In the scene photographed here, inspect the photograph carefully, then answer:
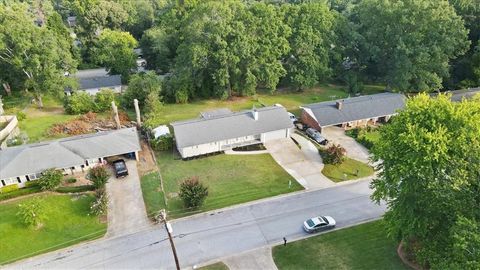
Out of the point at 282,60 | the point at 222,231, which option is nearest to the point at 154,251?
the point at 222,231

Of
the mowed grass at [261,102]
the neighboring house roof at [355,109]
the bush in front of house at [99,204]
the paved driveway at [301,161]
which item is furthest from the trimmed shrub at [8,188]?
the neighboring house roof at [355,109]

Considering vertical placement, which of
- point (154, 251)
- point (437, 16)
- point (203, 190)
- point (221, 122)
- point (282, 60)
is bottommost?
point (154, 251)

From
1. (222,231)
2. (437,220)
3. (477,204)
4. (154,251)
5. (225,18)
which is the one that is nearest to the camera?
(477,204)

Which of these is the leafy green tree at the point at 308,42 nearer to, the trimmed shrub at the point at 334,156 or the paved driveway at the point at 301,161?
the paved driveway at the point at 301,161

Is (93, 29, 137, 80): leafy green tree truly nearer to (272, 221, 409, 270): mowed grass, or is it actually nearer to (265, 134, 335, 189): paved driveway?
(265, 134, 335, 189): paved driveway

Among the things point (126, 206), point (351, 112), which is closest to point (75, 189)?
point (126, 206)

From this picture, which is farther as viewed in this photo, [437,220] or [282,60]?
[282,60]

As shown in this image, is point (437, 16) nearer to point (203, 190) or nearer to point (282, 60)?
point (282, 60)

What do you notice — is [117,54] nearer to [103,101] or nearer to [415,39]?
[103,101]
